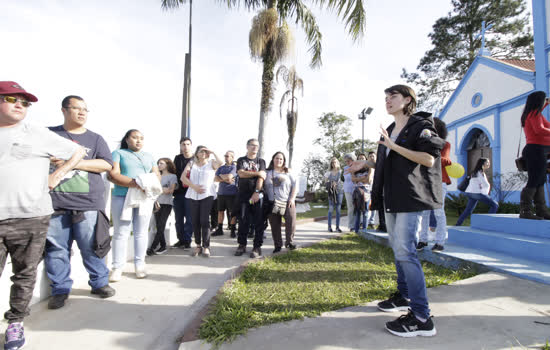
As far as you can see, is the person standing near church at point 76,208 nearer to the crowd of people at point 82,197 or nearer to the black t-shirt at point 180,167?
the crowd of people at point 82,197

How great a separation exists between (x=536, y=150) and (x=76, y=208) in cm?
575

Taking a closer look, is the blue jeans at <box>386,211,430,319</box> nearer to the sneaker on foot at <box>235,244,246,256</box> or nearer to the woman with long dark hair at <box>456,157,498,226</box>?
the sneaker on foot at <box>235,244,246,256</box>

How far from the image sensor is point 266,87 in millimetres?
8500

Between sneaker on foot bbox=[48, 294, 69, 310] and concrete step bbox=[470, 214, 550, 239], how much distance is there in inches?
232

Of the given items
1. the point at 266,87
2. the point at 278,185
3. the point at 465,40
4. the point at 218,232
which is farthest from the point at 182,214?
the point at 465,40

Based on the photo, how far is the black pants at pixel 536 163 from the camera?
3713 millimetres

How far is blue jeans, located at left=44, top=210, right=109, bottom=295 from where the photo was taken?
8.79 feet

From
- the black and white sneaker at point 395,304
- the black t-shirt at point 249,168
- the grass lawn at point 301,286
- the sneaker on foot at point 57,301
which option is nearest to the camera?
the grass lawn at point 301,286

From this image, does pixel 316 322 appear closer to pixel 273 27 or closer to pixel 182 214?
pixel 182 214

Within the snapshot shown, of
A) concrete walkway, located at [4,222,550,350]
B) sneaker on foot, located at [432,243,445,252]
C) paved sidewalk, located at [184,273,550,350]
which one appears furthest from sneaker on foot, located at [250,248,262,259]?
sneaker on foot, located at [432,243,445,252]

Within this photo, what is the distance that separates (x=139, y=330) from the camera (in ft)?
7.52

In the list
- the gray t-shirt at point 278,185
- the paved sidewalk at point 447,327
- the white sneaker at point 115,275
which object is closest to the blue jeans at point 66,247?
the white sneaker at point 115,275

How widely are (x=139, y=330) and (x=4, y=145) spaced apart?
1775 mm

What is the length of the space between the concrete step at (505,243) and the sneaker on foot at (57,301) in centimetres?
543
